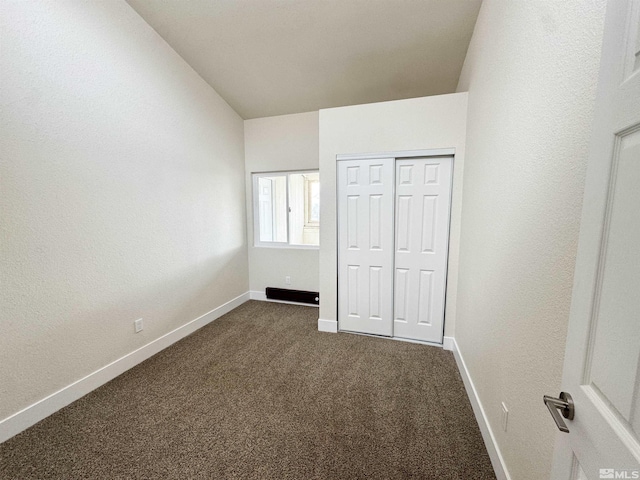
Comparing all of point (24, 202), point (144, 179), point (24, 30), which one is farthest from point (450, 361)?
point (24, 30)

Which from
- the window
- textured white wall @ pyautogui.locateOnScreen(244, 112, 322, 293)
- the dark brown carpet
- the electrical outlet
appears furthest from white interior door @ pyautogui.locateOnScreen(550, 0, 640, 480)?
the window

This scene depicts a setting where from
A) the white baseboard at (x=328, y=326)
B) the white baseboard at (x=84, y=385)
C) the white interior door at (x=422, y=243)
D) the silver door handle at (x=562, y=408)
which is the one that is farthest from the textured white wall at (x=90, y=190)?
the silver door handle at (x=562, y=408)

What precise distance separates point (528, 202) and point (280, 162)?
123 inches

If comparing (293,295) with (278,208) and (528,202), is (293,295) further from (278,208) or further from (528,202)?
(528,202)

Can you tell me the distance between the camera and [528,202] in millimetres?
1172

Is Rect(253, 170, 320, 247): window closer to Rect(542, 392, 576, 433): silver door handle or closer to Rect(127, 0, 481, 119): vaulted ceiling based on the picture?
Rect(127, 0, 481, 119): vaulted ceiling

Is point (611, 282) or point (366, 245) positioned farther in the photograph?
point (366, 245)

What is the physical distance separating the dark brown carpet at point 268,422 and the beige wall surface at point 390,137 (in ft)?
2.80

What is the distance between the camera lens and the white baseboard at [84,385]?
1650 millimetres

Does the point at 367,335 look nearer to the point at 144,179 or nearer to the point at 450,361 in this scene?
the point at 450,361

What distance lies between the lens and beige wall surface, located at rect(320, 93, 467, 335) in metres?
2.44

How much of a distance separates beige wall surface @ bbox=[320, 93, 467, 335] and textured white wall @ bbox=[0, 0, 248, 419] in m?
1.52

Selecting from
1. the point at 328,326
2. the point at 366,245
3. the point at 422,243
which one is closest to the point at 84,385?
the point at 328,326

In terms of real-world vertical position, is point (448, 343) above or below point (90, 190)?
below
